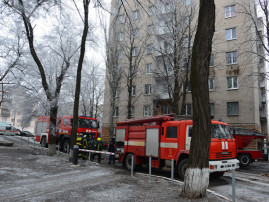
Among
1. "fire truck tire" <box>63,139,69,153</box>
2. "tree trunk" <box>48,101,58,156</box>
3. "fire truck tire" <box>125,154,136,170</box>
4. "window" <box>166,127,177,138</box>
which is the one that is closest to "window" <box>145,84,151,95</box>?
"fire truck tire" <box>63,139,69,153</box>

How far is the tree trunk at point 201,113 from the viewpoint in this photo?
5604 millimetres

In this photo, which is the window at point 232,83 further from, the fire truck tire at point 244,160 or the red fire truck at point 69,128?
the red fire truck at point 69,128

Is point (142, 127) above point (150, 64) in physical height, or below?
below

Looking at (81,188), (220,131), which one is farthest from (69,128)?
(220,131)

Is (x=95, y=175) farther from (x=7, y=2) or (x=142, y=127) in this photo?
(x=7, y=2)

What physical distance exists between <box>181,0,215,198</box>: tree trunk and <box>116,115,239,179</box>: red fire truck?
2.17 m

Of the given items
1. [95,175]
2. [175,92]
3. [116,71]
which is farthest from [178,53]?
[95,175]

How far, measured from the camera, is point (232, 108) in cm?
2350

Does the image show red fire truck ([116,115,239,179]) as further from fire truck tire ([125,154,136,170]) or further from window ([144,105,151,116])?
window ([144,105,151,116])

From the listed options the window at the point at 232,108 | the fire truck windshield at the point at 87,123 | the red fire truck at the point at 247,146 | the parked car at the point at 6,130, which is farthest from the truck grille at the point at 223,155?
the parked car at the point at 6,130

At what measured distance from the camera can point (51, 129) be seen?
568 inches

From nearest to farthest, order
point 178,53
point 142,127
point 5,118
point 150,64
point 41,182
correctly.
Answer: point 41,182 < point 142,127 < point 178,53 < point 150,64 < point 5,118

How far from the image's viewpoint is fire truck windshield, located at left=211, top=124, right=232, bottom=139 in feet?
28.3

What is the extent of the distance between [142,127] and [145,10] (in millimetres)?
5469
